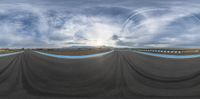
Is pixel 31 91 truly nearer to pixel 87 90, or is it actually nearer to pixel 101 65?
pixel 87 90

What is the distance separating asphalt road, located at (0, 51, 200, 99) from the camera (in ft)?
21.0

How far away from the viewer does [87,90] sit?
6.54 metres

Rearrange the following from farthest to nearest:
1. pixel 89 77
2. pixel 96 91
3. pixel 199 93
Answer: pixel 199 93
pixel 96 91
pixel 89 77

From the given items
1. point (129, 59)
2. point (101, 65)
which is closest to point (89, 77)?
point (101, 65)

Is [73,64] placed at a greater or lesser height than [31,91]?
greater

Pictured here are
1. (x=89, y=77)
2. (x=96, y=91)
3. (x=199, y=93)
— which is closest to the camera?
(x=89, y=77)

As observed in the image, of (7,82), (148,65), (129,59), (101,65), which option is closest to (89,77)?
(101,65)

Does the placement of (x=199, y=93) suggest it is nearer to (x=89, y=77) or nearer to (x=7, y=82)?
(x=89, y=77)

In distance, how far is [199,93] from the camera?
278 inches

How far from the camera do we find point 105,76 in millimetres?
6344

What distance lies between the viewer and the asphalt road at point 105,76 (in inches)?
252

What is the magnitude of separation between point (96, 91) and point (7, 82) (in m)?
2.90

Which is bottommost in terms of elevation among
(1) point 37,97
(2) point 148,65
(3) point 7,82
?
(1) point 37,97

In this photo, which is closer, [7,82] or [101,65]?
[101,65]
